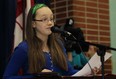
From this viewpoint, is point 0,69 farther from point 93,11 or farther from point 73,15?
point 93,11

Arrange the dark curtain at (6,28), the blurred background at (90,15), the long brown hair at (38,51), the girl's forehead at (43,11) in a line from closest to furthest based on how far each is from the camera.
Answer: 1. the long brown hair at (38,51)
2. the girl's forehead at (43,11)
3. the dark curtain at (6,28)
4. the blurred background at (90,15)

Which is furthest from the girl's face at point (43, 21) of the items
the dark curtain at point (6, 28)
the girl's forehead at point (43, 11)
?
the dark curtain at point (6, 28)

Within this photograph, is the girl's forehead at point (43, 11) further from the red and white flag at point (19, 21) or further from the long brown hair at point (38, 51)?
the red and white flag at point (19, 21)

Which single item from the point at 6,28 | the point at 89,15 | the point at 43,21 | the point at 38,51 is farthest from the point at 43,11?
the point at 89,15

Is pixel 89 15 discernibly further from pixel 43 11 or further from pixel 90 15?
pixel 43 11

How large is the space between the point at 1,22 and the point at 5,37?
0.46 ft

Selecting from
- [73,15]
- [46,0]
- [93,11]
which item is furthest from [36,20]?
[93,11]

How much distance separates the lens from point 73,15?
3.84 m

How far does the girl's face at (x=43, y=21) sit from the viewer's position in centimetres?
218

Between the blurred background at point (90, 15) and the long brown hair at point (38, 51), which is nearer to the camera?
the long brown hair at point (38, 51)

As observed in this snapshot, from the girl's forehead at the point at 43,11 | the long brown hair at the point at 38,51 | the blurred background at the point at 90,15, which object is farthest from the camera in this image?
the blurred background at the point at 90,15

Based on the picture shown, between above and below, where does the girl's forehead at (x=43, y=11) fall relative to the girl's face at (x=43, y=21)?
above

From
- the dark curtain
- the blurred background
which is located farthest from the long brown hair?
the blurred background

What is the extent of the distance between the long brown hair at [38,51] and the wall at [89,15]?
155 centimetres
